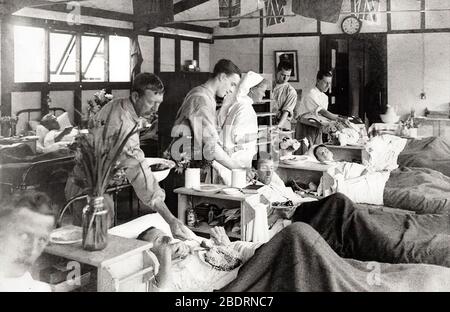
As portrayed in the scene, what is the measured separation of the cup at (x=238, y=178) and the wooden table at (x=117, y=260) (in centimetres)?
178

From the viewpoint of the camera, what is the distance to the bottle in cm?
356

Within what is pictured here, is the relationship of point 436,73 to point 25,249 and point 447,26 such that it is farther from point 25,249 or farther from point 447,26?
point 25,249

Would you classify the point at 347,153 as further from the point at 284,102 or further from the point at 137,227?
the point at 137,227

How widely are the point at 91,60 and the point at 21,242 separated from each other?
5139mm

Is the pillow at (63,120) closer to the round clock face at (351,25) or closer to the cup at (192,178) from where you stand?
the cup at (192,178)

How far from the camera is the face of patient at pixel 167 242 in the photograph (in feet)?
7.82

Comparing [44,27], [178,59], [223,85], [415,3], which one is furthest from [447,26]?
[44,27]

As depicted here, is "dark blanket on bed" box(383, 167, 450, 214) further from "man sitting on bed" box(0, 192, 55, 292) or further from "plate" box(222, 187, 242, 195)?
"man sitting on bed" box(0, 192, 55, 292)

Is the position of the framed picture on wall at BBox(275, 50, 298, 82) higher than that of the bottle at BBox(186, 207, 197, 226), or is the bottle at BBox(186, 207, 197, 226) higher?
the framed picture on wall at BBox(275, 50, 298, 82)

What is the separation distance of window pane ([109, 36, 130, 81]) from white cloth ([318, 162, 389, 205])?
149 inches

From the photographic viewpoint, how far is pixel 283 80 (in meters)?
6.23

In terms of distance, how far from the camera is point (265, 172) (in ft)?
12.6

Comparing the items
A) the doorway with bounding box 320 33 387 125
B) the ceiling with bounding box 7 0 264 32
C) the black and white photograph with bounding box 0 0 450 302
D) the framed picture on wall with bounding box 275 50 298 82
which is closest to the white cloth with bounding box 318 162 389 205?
the black and white photograph with bounding box 0 0 450 302
